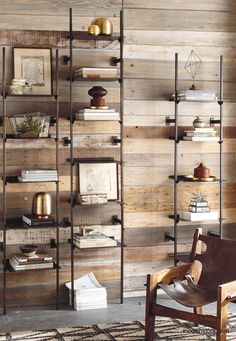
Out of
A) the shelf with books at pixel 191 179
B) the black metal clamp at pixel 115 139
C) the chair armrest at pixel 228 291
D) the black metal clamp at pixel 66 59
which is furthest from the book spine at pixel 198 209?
the black metal clamp at pixel 66 59

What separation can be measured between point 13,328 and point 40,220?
0.85 m

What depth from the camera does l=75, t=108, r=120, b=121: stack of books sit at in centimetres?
526

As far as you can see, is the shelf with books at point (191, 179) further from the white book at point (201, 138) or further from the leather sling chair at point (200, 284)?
the leather sling chair at point (200, 284)

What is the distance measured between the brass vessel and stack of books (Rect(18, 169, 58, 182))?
6.4 inches

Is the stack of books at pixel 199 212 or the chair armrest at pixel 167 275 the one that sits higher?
the stack of books at pixel 199 212

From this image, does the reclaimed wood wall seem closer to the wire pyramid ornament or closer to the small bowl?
the wire pyramid ornament

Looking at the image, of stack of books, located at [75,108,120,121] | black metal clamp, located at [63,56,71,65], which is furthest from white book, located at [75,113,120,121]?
black metal clamp, located at [63,56,71,65]

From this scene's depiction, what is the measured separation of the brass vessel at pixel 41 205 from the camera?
5.25m

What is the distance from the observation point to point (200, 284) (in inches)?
185

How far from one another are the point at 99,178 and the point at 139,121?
0.60 m

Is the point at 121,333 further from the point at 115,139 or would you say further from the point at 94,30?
the point at 94,30

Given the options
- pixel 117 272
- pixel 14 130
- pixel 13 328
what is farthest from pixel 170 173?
pixel 13 328

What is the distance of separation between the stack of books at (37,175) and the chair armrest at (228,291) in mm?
1738

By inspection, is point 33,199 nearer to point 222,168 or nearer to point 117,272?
point 117,272
